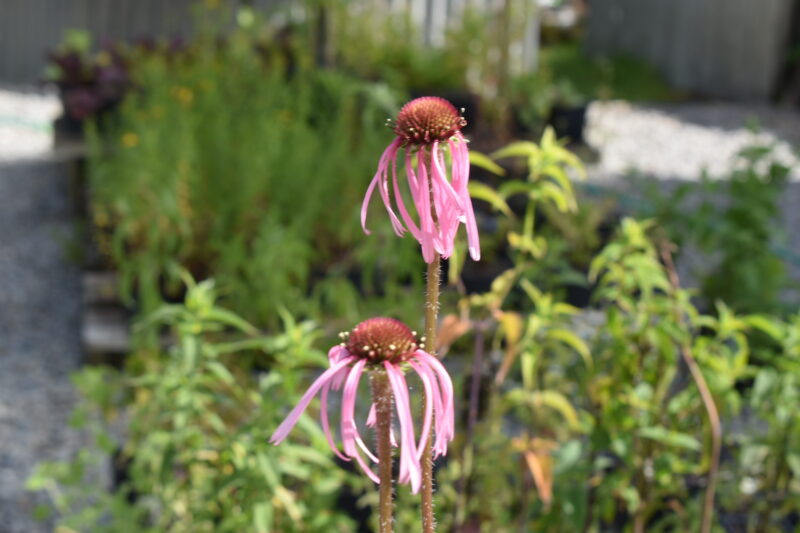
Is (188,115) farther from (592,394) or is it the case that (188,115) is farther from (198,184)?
(592,394)

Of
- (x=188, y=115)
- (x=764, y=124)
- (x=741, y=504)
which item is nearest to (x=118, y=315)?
(x=188, y=115)

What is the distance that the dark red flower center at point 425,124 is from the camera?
2.88ft

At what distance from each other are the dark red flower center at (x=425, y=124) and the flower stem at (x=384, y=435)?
19cm

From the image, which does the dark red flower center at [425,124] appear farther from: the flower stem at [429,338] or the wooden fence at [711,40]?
the wooden fence at [711,40]

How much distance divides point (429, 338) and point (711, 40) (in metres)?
11.0

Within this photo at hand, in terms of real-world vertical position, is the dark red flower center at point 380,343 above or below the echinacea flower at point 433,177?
below

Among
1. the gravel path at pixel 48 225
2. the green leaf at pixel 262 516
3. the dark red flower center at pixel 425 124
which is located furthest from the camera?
the gravel path at pixel 48 225

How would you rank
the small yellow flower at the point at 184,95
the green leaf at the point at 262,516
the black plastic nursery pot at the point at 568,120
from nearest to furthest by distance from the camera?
the green leaf at the point at 262,516 → the small yellow flower at the point at 184,95 → the black plastic nursery pot at the point at 568,120

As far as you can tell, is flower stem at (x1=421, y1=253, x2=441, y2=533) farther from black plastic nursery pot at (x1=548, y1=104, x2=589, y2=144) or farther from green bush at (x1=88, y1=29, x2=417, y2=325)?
black plastic nursery pot at (x1=548, y1=104, x2=589, y2=144)

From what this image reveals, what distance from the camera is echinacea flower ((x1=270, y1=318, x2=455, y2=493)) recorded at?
79cm

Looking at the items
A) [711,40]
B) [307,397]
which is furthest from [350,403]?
[711,40]

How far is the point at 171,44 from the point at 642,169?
10.2ft

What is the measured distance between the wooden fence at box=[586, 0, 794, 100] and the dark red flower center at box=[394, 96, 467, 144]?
1049 centimetres

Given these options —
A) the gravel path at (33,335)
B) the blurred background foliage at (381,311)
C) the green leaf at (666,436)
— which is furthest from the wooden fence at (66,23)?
the green leaf at (666,436)
